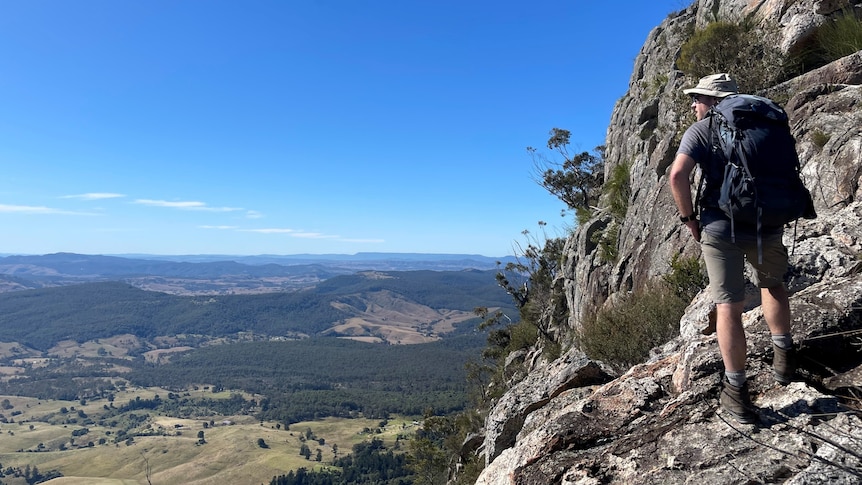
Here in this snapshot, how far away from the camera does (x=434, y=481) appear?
2673 centimetres

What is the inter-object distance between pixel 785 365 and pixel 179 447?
152 m

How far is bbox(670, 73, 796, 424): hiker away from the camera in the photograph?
13.1 feet

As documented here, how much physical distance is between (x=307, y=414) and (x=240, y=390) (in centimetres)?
5050

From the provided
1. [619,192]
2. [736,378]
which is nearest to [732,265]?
[736,378]

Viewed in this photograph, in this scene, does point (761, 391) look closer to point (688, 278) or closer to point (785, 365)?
point (785, 365)

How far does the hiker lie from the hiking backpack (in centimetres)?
12

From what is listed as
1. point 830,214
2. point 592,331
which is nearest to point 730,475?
point 830,214

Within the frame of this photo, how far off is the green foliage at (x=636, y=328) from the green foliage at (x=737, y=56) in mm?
5259

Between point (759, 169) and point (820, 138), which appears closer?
point (759, 169)

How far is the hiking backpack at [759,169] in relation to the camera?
150 inches

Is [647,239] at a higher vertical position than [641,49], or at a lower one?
lower

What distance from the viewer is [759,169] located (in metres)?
3.83

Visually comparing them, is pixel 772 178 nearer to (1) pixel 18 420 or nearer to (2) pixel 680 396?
(2) pixel 680 396

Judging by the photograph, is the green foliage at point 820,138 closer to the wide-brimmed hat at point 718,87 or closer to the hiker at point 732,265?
the wide-brimmed hat at point 718,87
